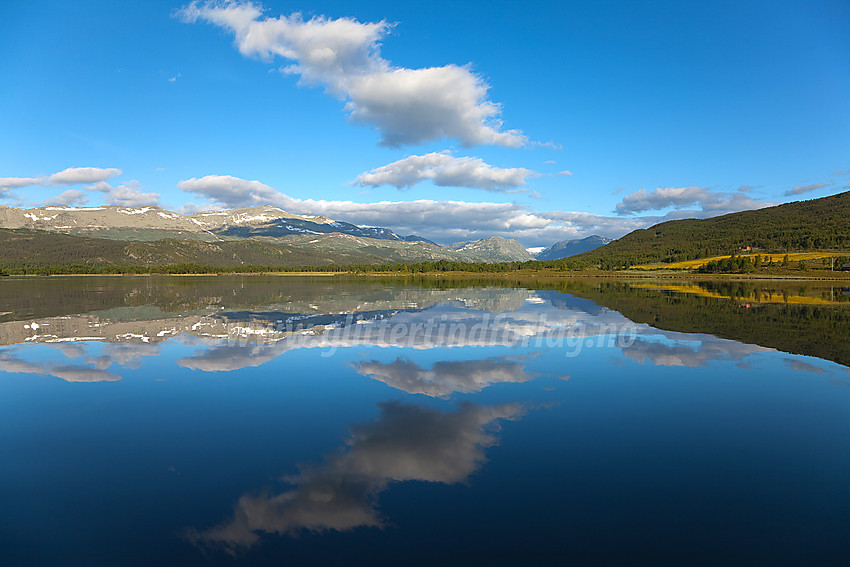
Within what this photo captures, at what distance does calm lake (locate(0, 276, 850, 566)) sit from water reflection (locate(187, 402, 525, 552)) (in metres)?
0.05

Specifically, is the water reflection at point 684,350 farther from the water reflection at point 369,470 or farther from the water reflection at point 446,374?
the water reflection at point 369,470

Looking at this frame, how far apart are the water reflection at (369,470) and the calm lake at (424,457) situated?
0.15 ft

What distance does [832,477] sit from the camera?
873 centimetres

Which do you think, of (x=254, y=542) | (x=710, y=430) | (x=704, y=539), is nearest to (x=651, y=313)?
(x=710, y=430)

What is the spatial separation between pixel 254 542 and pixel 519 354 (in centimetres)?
1585

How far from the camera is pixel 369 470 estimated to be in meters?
8.93

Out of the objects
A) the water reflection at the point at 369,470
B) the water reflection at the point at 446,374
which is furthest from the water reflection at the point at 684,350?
the water reflection at the point at 369,470

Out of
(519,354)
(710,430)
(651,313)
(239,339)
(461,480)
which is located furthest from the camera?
(651,313)

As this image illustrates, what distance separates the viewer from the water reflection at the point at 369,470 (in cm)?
713

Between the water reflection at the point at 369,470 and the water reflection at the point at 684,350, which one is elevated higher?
the water reflection at the point at 684,350

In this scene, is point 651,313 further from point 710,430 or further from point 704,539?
point 704,539

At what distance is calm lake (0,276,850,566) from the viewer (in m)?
6.64

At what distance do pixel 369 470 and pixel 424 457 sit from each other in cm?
123

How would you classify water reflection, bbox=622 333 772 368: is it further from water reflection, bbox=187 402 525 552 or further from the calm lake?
water reflection, bbox=187 402 525 552
